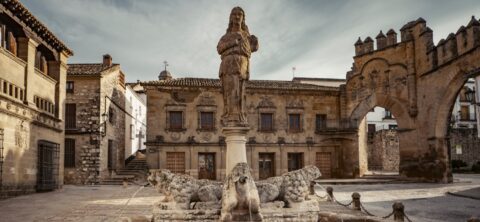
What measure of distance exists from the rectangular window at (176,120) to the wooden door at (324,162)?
976 centimetres

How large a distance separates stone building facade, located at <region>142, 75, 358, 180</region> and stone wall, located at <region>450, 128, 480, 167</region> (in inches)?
628

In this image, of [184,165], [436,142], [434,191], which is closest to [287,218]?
[434,191]

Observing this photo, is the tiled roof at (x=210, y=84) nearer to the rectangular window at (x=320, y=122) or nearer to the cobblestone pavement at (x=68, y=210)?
the rectangular window at (x=320, y=122)

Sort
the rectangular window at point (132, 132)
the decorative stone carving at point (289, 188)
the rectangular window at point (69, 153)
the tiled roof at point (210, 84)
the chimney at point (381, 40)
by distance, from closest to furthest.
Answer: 1. the decorative stone carving at point (289, 188)
2. the rectangular window at point (69, 153)
3. the chimney at point (381, 40)
4. the tiled roof at point (210, 84)
5. the rectangular window at point (132, 132)

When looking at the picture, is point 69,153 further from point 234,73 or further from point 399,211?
point 399,211

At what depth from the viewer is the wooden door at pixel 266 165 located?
26.7 m

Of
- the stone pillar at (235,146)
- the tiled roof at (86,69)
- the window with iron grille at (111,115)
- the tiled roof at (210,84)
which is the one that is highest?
the tiled roof at (86,69)

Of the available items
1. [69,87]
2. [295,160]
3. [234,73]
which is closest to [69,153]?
[69,87]

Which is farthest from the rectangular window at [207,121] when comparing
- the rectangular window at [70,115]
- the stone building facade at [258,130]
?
the rectangular window at [70,115]

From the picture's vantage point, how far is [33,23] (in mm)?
16312

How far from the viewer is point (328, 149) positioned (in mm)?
27391

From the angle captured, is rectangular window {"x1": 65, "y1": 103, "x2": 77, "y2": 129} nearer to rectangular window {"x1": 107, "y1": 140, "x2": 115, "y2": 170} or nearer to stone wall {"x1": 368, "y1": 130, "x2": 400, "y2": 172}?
rectangular window {"x1": 107, "y1": 140, "x2": 115, "y2": 170}

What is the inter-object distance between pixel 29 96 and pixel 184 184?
11.6 meters

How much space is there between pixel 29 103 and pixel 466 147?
36066 mm
